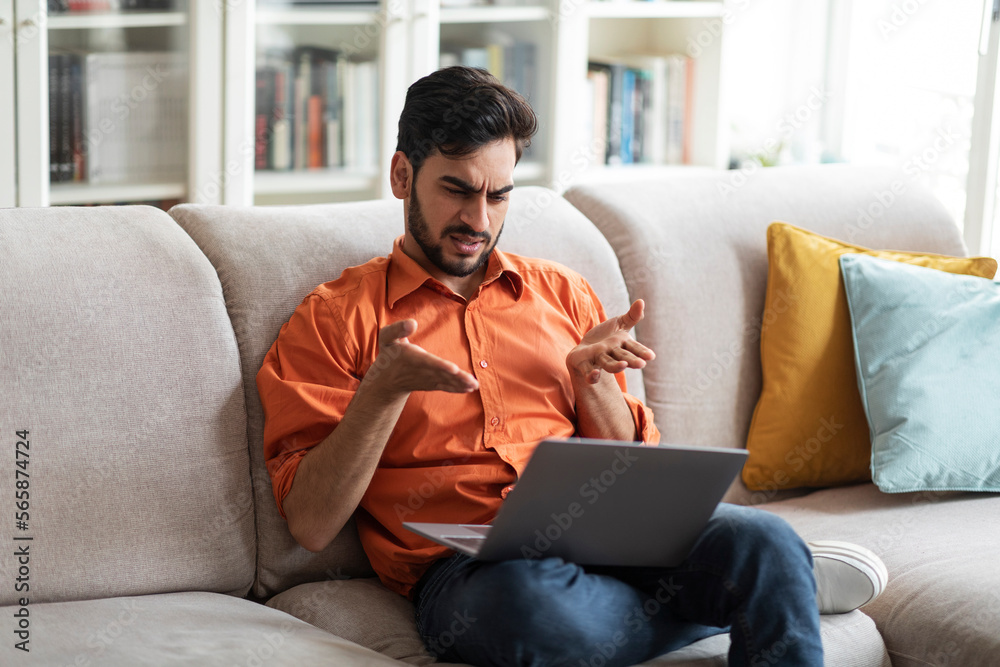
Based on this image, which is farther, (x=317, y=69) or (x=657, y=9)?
(x=657, y=9)

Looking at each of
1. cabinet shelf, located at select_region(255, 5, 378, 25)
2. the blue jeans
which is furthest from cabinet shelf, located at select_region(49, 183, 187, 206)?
the blue jeans

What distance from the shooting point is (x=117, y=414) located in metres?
1.43

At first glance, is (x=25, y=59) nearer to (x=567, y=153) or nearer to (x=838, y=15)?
(x=567, y=153)

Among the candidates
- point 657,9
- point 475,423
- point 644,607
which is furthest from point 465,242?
point 657,9

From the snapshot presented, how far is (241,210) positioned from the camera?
1690 millimetres

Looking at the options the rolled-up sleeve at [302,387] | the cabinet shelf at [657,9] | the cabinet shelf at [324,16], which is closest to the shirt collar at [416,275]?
the rolled-up sleeve at [302,387]

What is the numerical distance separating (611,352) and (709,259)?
54 centimetres

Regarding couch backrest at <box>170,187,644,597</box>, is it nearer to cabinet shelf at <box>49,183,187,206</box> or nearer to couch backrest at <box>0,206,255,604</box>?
couch backrest at <box>0,206,255,604</box>

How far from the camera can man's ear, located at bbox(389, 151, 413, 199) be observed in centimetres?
156

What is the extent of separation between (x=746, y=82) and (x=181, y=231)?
8.00ft

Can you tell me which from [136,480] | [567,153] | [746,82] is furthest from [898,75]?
[136,480]

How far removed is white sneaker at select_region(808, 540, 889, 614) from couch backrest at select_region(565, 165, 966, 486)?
0.47 metres

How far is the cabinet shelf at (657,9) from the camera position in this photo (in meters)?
3.05

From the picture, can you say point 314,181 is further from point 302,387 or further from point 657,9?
point 302,387
